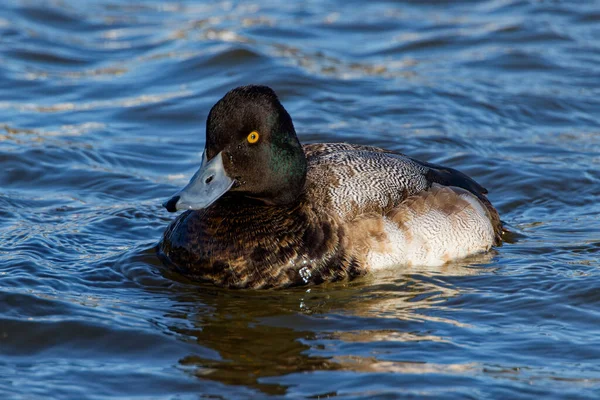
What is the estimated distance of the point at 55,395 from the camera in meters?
5.13

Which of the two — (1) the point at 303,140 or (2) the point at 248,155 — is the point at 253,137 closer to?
(2) the point at 248,155

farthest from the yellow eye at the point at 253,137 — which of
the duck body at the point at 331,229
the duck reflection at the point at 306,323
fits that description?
the duck reflection at the point at 306,323

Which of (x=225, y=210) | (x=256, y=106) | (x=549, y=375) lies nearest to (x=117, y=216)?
(x=225, y=210)

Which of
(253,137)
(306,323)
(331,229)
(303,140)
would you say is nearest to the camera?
(306,323)

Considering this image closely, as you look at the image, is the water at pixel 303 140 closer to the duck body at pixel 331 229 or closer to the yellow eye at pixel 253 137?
the duck body at pixel 331 229

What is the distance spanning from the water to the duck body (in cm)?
14

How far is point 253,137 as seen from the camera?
6488 mm

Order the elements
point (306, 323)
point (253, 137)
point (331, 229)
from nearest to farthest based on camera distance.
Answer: point (306, 323), point (253, 137), point (331, 229)

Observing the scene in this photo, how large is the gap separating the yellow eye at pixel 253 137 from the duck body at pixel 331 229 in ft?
1.36

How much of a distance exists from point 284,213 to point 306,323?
90 centimetres

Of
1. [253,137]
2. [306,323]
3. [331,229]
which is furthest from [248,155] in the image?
[306,323]

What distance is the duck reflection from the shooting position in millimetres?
5516

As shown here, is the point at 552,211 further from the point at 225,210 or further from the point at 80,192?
the point at 80,192

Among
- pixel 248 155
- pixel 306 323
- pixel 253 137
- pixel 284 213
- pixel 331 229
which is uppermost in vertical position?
pixel 253 137
